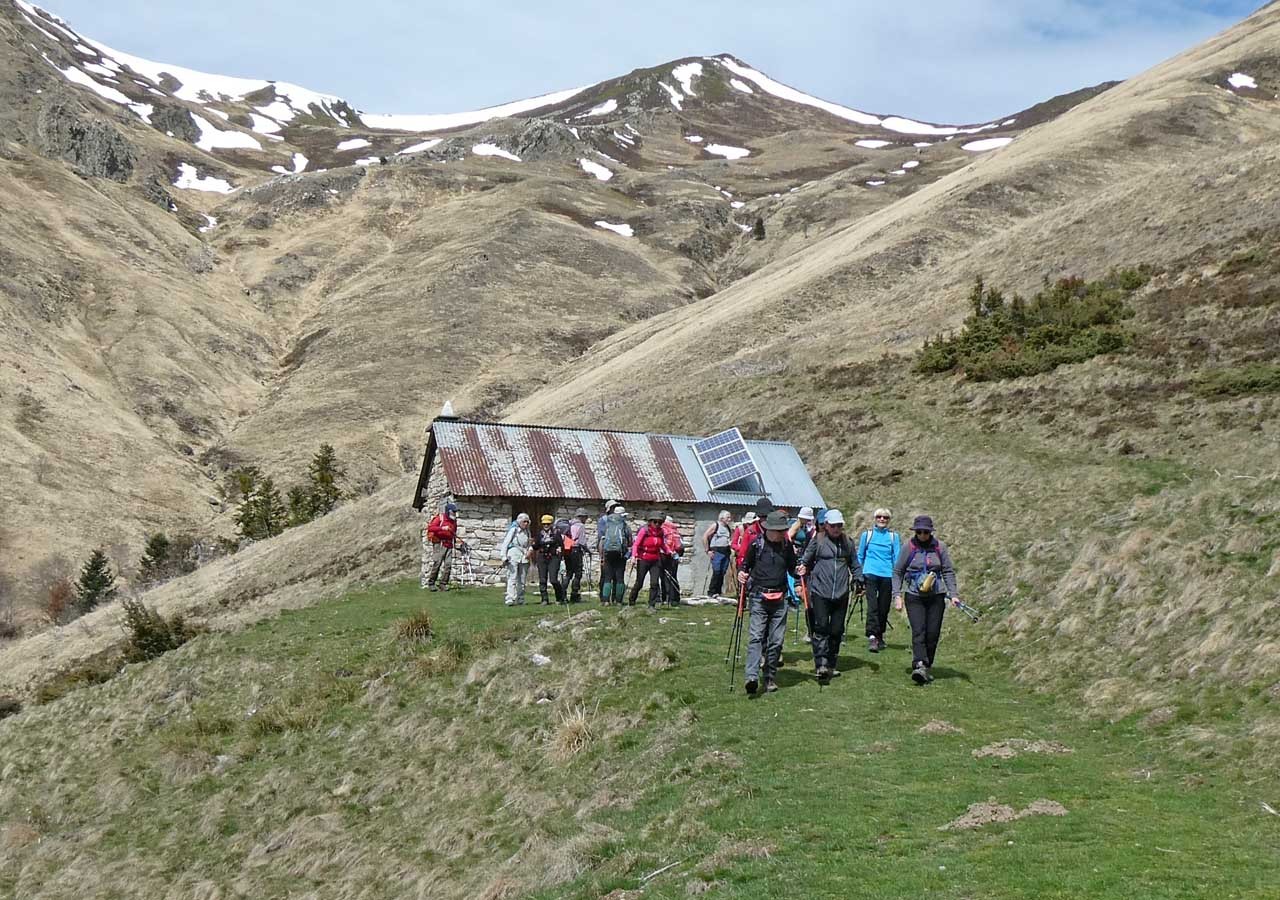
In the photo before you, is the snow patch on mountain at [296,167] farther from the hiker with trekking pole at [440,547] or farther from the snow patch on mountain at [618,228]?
the hiker with trekking pole at [440,547]

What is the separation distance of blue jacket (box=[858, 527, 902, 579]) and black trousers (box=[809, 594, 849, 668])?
1.23 meters

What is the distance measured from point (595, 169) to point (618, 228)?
144 feet

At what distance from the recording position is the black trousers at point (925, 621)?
48.4 ft

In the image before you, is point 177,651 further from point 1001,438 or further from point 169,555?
point 169,555

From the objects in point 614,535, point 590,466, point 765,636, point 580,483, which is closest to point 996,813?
point 765,636

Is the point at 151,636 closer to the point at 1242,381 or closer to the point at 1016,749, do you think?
the point at 1016,749

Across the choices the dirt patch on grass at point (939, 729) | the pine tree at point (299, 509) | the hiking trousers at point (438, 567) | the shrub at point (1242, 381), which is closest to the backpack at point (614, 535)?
the hiking trousers at point (438, 567)

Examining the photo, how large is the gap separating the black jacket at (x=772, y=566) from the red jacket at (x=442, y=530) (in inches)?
554

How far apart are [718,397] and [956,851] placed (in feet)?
120

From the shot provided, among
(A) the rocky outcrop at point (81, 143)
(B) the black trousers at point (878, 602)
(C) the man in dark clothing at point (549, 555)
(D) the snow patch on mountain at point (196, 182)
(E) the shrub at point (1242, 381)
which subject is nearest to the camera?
(B) the black trousers at point (878, 602)

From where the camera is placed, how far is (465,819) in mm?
13859

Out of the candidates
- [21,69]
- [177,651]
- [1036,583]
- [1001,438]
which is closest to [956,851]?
[1036,583]

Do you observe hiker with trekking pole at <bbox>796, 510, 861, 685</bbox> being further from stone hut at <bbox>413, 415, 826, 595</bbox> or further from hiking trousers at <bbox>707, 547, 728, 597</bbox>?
stone hut at <bbox>413, 415, 826, 595</bbox>

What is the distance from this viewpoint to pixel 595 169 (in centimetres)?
17162
